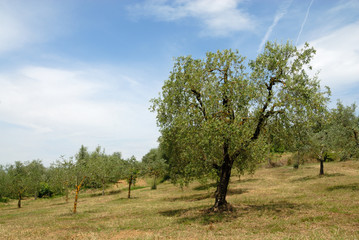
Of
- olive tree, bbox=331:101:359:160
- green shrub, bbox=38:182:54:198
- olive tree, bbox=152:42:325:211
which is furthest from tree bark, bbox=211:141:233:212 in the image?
green shrub, bbox=38:182:54:198

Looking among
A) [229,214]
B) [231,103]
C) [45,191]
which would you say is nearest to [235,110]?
[231,103]

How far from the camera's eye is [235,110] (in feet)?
73.3

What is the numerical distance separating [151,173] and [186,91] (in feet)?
132

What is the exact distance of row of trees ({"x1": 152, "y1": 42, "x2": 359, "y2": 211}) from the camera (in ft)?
69.8

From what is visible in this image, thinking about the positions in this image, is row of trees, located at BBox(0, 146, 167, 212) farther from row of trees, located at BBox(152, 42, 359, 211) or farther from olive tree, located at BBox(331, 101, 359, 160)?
olive tree, located at BBox(331, 101, 359, 160)

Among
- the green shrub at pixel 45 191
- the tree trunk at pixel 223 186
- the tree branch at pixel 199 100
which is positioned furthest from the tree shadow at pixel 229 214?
the green shrub at pixel 45 191

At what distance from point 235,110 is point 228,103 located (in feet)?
3.21

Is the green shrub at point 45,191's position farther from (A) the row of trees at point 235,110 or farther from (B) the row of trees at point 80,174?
(A) the row of trees at point 235,110

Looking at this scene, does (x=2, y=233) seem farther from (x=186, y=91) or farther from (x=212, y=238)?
(x=186, y=91)

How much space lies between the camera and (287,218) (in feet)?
63.0

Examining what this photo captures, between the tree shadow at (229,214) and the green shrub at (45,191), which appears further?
the green shrub at (45,191)

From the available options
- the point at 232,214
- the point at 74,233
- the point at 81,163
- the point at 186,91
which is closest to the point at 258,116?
the point at 186,91

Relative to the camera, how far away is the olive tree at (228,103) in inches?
833

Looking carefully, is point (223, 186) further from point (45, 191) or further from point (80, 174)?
point (45, 191)
